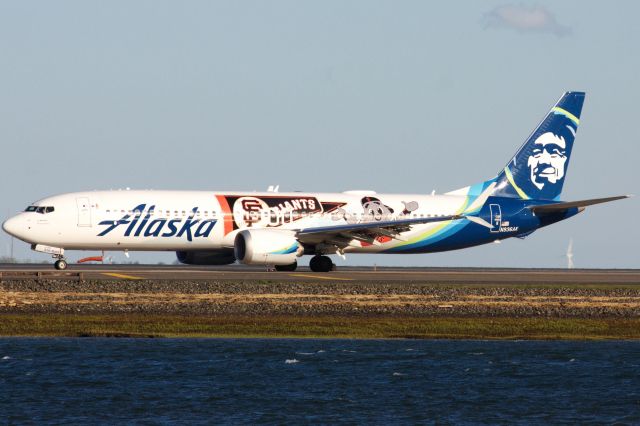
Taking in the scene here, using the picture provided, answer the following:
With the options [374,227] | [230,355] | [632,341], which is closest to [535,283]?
[374,227]

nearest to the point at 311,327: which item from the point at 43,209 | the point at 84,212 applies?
the point at 84,212

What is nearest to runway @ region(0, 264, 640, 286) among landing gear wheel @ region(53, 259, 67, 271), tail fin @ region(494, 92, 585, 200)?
landing gear wheel @ region(53, 259, 67, 271)

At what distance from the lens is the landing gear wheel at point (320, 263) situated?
69438 millimetres

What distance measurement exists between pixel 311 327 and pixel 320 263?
1026 inches

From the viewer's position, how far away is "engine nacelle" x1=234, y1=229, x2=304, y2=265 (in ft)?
209

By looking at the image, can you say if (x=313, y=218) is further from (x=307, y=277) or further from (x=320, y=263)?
(x=307, y=277)

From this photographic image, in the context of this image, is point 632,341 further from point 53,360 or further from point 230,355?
point 53,360

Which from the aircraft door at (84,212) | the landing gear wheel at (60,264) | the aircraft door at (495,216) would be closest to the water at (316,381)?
the aircraft door at (84,212)

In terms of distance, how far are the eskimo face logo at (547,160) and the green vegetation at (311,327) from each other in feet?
95.6

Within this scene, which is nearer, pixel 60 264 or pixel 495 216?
pixel 60 264

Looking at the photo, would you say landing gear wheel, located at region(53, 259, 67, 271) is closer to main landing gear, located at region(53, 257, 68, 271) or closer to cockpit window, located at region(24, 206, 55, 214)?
main landing gear, located at region(53, 257, 68, 271)

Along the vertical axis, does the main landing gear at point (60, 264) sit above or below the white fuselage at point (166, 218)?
below

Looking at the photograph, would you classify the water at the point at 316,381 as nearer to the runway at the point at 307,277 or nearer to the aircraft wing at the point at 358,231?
the runway at the point at 307,277

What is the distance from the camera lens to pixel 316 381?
34.2 meters
